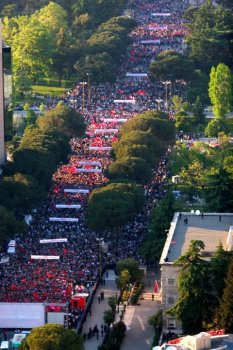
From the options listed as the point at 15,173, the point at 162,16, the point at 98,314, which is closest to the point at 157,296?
the point at 98,314

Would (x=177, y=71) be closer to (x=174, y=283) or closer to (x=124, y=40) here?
(x=124, y=40)

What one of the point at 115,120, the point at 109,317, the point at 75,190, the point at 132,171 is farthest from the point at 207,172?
the point at 109,317

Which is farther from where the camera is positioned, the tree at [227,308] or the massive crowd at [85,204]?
the massive crowd at [85,204]

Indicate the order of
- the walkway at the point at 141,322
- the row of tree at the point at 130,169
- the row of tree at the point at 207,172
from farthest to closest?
the row of tree at the point at 130,169, the row of tree at the point at 207,172, the walkway at the point at 141,322

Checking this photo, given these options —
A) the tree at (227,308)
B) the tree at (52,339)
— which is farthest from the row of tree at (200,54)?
the tree at (52,339)

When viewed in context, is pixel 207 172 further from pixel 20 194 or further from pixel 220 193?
pixel 20 194

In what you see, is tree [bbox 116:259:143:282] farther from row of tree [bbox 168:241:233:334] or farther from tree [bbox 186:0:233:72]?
tree [bbox 186:0:233:72]

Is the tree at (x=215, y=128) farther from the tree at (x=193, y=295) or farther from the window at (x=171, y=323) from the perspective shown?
the tree at (x=193, y=295)

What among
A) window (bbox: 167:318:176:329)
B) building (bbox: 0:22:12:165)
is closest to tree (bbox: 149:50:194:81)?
building (bbox: 0:22:12:165)
